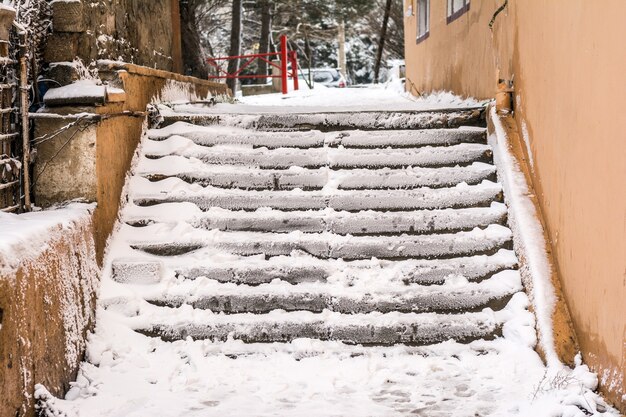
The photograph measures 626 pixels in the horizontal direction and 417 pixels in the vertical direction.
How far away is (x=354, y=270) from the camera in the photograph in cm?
486

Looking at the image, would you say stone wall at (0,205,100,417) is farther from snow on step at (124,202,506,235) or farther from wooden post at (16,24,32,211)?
snow on step at (124,202,506,235)

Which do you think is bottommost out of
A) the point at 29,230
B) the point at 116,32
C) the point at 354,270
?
the point at 354,270

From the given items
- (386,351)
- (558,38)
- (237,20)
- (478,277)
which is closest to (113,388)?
(386,351)

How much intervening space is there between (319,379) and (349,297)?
0.74m

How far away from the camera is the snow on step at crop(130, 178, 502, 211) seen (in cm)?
539

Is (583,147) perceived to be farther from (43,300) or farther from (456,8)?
(456,8)

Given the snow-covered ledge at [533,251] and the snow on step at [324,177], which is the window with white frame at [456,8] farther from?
the snow on step at [324,177]

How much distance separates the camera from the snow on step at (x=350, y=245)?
16.4ft

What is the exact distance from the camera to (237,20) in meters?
19.7

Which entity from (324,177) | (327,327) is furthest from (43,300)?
(324,177)

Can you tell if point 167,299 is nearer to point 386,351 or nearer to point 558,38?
point 386,351

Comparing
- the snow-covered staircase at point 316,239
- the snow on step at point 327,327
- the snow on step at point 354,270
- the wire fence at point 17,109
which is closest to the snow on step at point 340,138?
the snow-covered staircase at point 316,239

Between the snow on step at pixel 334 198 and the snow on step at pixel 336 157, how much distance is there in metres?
0.39

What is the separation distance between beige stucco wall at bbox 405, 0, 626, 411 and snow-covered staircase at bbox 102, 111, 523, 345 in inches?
23.4
